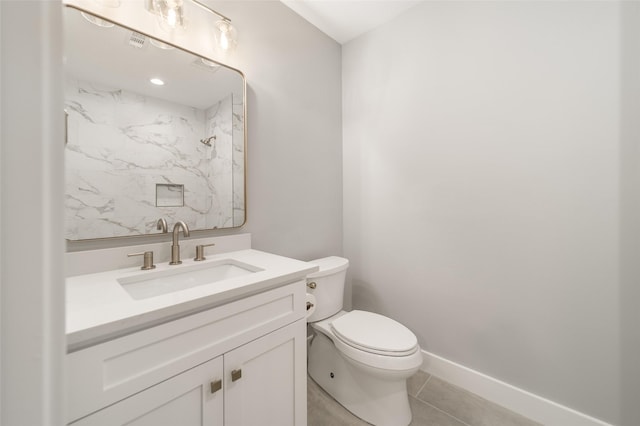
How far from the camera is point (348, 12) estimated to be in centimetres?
170

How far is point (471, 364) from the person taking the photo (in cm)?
149

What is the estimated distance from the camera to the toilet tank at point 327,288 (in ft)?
4.91

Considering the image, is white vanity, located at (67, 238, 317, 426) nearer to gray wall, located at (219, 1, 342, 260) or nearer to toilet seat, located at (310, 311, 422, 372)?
toilet seat, located at (310, 311, 422, 372)

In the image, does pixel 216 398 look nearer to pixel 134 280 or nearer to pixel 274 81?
pixel 134 280

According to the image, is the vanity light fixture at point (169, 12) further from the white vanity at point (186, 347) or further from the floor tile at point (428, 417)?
the floor tile at point (428, 417)

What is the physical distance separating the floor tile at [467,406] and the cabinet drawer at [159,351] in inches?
44.8

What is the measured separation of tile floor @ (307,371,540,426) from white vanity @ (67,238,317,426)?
0.38 meters

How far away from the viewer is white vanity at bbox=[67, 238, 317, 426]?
58cm

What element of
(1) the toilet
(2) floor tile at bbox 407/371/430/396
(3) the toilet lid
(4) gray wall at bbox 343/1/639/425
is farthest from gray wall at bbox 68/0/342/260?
(2) floor tile at bbox 407/371/430/396

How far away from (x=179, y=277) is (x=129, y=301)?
1.27ft

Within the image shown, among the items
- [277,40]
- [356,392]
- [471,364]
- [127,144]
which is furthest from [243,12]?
[471,364]

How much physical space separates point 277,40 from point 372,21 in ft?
2.36

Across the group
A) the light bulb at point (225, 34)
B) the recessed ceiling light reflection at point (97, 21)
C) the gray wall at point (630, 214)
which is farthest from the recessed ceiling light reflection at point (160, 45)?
the gray wall at point (630, 214)

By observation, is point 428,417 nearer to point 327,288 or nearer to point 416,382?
point 416,382
